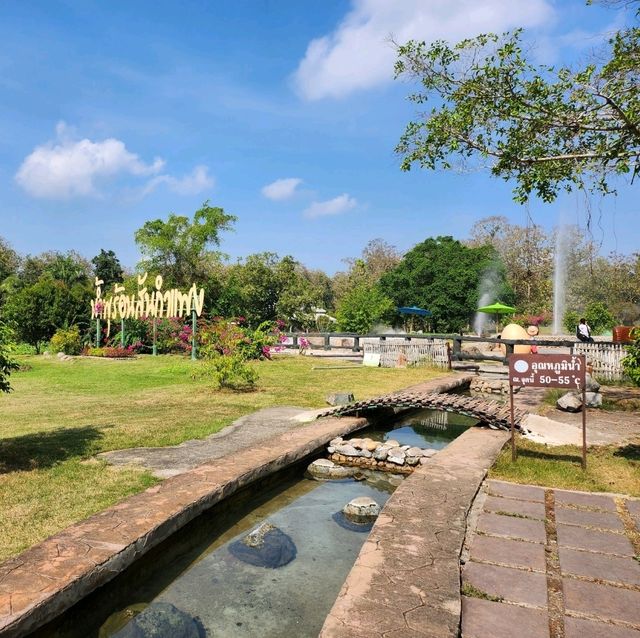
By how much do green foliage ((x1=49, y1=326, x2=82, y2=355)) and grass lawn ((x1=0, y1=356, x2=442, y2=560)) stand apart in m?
3.35

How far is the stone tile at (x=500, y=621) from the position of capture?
254 cm

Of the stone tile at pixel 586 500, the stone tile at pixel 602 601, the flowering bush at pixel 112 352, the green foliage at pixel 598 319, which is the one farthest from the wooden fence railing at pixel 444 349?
the green foliage at pixel 598 319

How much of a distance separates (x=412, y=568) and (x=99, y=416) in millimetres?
6262

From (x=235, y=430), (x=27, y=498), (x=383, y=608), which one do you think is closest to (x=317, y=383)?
(x=235, y=430)

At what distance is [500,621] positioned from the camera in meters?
2.64

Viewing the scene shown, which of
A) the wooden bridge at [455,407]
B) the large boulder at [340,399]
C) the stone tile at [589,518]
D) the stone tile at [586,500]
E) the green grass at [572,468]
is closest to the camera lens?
the stone tile at [589,518]

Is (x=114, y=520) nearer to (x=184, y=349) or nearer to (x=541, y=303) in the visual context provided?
(x=184, y=349)

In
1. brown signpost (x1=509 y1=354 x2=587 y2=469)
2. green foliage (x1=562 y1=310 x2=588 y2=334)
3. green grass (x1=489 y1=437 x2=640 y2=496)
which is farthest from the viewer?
green foliage (x1=562 y1=310 x2=588 y2=334)

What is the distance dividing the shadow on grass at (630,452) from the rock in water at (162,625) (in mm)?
5013

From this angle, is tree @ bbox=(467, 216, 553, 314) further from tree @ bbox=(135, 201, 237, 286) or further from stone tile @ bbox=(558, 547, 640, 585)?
stone tile @ bbox=(558, 547, 640, 585)

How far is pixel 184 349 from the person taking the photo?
824 inches

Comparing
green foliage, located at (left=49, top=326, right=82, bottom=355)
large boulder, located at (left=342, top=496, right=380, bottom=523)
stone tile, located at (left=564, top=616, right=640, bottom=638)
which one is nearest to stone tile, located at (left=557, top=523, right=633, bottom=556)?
stone tile, located at (left=564, top=616, right=640, bottom=638)

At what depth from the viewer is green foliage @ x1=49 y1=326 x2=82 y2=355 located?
20.4m

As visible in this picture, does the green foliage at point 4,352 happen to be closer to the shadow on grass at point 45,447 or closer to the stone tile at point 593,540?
the shadow on grass at point 45,447
